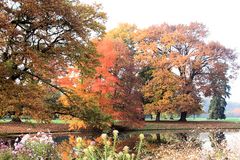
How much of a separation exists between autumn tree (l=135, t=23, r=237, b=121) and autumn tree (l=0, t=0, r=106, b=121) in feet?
85.8

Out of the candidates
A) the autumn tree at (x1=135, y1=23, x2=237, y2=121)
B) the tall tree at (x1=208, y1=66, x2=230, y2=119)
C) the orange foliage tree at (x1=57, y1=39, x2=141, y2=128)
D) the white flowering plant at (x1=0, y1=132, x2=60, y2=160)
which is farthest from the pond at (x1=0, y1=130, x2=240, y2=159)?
the tall tree at (x1=208, y1=66, x2=230, y2=119)

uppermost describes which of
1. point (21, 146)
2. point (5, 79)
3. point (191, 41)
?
point (191, 41)

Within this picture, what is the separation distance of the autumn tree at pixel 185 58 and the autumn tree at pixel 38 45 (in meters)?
26.1

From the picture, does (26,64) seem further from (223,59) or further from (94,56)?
Result: (223,59)

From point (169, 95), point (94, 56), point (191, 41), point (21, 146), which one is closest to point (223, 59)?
point (191, 41)

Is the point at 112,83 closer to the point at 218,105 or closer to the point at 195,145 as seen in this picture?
the point at 195,145

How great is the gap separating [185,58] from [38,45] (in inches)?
1141

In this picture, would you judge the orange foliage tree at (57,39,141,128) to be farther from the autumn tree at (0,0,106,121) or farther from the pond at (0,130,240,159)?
the autumn tree at (0,0,106,121)

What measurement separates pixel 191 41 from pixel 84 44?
96.7ft

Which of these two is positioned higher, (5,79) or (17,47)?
(17,47)

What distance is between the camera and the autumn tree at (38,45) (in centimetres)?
1961

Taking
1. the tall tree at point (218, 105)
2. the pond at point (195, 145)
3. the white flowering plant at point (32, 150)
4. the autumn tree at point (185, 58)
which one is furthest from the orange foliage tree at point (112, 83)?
the white flowering plant at point (32, 150)

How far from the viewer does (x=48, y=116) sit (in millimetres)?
20219

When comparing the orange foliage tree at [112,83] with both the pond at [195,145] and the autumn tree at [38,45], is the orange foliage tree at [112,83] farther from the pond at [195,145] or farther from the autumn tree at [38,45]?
the autumn tree at [38,45]
